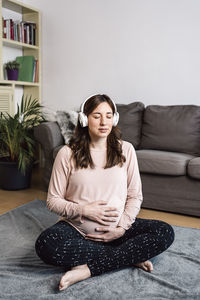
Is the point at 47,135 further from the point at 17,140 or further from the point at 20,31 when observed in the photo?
the point at 20,31

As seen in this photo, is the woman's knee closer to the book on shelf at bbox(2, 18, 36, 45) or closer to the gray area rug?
the gray area rug

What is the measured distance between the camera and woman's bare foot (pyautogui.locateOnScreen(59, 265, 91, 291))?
154cm

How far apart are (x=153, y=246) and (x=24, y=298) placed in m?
0.64

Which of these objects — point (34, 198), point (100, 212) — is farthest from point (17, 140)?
point (100, 212)

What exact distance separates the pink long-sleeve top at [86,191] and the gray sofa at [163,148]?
1.04 metres

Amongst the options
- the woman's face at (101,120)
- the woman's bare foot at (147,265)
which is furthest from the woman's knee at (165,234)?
the woman's face at (101,120)

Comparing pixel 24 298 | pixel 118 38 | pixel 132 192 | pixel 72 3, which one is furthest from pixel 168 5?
pixel 24 298

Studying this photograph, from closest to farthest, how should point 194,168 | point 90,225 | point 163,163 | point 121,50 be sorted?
point 90,225 → point 194,168 → point 163,163 → point 121,50

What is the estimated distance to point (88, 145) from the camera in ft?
5.90

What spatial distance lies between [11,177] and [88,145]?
1.71 metres

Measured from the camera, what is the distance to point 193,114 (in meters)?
3.14

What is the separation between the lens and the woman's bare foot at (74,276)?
5.04 feet

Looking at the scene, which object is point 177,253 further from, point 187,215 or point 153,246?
point 187,215

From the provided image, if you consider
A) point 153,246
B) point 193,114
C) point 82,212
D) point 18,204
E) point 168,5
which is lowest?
point 18,204
